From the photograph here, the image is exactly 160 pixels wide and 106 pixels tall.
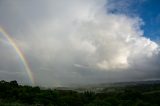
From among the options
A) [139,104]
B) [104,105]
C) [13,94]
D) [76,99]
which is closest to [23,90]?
[13,94]

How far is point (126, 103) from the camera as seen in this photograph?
237 ft

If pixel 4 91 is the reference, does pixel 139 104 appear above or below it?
below

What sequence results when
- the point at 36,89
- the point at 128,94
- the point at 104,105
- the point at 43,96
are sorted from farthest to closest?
1. the point at 128,94
2. the point at 36,89
3. the point at 43,96
4. the point at 104,105

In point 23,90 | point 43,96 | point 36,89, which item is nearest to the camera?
point 43,96

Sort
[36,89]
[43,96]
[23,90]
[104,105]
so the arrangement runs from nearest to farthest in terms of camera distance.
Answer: [104,105] → [43,96] → [23,90] → [36,89]

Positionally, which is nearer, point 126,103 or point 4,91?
point 126,103

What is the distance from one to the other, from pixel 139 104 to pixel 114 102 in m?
9.00

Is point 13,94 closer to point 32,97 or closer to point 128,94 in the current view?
point 32,97

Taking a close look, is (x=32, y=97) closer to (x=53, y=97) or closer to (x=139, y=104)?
(x=53, y=97)

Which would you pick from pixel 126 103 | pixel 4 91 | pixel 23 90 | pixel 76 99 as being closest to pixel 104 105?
pixel 126 103

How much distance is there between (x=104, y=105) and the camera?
65062mm

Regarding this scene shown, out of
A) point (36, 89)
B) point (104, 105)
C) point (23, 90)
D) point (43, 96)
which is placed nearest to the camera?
point (104, 105)

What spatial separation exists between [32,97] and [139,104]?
2998cm

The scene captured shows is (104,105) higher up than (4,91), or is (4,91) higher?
(4,91)
